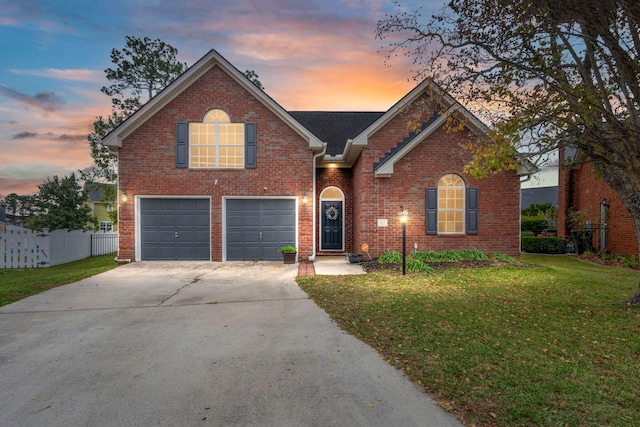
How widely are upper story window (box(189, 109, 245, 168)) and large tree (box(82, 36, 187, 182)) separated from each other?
11943mm

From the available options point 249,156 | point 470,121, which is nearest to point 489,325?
point 470,121

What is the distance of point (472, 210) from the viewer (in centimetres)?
1177

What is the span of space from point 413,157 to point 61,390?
1112cm

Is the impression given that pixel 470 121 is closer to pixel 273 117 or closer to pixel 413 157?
pixel 413 157

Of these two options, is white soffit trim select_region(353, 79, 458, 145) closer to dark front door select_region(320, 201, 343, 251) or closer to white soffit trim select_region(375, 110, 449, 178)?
white soffit trim select_region(375, 110, 449, 178)

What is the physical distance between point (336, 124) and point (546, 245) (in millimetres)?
12216

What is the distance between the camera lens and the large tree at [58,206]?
1518 cm

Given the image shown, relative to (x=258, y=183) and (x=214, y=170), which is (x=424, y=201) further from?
(x=214, y=170)

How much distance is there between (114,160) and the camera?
69.2ft

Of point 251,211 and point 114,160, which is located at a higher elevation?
point 114,160

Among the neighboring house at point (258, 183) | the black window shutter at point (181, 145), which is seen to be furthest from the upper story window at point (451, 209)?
the black window shutter at point (181, 145)

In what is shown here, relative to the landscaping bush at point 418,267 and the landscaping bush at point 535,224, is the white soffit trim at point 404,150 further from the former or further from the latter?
the landscaping bush at point 535,224

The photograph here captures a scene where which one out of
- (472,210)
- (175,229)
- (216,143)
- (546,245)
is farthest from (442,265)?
(175,229)

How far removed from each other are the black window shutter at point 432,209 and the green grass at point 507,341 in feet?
10.8
